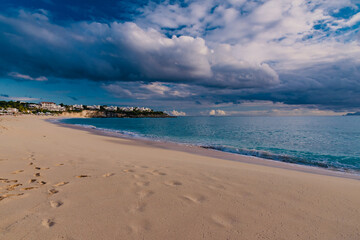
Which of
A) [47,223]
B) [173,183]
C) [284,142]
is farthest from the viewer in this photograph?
[284,142]

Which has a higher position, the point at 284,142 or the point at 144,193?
the point at 144,193

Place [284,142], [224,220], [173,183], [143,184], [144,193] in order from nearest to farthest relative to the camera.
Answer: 1. [224,220]
2. [144,193]
3. [143,184]
4. [173,183]
5. [284,142]

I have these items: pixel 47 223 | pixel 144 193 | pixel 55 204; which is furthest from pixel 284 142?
pixel 47 223

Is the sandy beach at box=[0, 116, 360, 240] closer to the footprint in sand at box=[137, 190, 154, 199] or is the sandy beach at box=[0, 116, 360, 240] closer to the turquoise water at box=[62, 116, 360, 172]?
the footprint in sand at box=[137, 190, 154, 199]

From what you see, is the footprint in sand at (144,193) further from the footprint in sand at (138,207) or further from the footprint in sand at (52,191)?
the footprint in sand at (52,191)

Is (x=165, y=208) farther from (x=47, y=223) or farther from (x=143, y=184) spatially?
(x=47, y=223)

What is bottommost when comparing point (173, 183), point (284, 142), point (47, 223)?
point (284, 142)

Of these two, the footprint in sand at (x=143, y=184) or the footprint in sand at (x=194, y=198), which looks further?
the footprint in sand at (x=143, y=184)

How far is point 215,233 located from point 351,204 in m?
4.19

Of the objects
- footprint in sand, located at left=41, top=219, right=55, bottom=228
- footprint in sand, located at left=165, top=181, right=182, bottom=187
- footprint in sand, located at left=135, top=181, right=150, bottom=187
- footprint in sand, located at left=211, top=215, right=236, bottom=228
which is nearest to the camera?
footprint in sand, located at left=41, top=219, right=55, bottom=228

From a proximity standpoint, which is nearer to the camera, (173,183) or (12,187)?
(12,187)

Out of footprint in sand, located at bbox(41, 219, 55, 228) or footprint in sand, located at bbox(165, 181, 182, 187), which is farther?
footprint in sand, located at bbox(165, 181, 182, 187)

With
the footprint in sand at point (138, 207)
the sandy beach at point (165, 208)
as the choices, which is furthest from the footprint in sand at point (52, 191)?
the footprint in sand at point (138, 207)

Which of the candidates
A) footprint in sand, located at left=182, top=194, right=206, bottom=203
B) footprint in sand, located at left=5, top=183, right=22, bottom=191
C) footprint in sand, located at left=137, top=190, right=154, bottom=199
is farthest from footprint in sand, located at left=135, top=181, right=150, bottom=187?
footprint in sand, located at left=5, top=183, right=22, bottom=191
